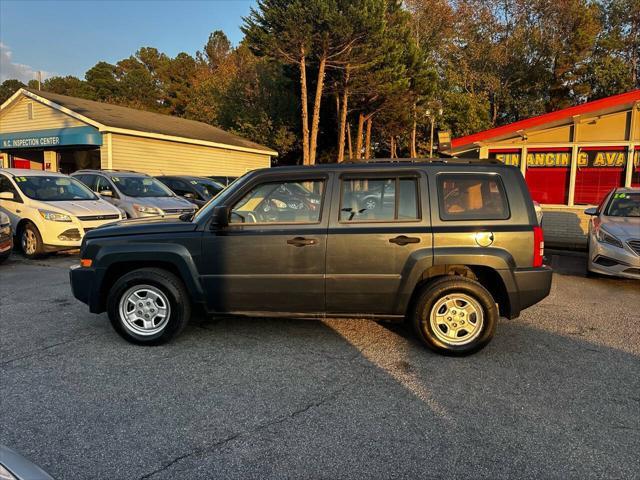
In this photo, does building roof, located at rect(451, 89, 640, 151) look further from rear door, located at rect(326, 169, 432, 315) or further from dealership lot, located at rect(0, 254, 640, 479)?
rear door, located at rect(326, 169, 432, 315)

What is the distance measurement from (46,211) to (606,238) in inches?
405

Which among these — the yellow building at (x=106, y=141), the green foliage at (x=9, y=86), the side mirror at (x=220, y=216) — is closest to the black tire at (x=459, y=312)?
the side mirror at (x=220, y=216)

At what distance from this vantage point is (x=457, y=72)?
40.3 metres

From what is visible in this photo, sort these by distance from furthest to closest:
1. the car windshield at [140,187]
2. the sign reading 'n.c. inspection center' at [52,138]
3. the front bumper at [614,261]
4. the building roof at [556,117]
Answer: the sign reading 'n.c. inspection center' at [52,138]
the building roof at [556,117]
the car windshield at [140,187]
the front bumper at [614,261]

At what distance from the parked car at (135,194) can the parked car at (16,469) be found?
30.2ft

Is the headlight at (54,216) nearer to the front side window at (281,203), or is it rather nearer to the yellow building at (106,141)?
the front side window at (281,203)

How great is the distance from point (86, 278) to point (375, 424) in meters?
3.17

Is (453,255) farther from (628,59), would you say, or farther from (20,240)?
(628,59)

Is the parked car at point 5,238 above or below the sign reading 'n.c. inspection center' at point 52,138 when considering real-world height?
below

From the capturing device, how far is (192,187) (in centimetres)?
1422

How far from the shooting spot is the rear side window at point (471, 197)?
14.0ft

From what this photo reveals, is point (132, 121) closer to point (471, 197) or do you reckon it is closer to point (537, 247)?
point (471, 197)

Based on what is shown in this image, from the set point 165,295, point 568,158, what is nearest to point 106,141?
point 165,295

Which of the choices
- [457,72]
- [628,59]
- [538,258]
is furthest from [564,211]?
[628,59]
